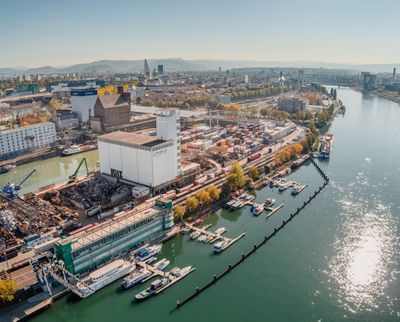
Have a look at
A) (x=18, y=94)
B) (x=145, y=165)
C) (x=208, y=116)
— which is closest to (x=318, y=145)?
(x=208, y=116)

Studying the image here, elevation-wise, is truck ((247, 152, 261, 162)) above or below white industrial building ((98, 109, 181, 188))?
below

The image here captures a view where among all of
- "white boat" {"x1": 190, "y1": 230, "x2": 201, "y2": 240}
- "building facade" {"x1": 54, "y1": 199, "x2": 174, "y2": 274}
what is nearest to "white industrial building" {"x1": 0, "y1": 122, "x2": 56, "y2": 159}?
"building facade" {"x1": 54, "y1": 199, "x2": 174, "y2": 274}

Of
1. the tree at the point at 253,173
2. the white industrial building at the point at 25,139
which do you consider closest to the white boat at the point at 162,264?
the tree at the point at 253,173

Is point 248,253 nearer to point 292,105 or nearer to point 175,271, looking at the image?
point 175,271

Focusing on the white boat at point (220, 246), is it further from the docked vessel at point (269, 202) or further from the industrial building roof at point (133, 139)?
the industrial building roof at point (133, 139)

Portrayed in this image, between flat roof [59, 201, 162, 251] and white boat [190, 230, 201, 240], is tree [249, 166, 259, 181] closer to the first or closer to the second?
white boat [190, 230, 201, 240]
